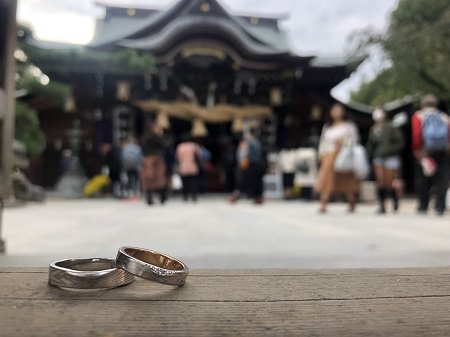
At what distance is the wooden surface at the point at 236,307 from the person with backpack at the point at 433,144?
4.61m

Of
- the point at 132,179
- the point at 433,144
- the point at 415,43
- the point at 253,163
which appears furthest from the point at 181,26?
the point at 415,43

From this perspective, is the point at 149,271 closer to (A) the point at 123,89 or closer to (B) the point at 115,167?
(B) the point at 115,167

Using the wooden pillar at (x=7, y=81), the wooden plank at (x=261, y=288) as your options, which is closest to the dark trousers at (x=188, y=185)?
the wooden pillar at (x=7, y=81)

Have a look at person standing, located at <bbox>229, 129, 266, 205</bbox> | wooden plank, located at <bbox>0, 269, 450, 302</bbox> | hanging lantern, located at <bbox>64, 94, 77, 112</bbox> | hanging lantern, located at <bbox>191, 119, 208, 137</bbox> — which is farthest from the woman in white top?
hanging lantern, located at <bbox>64, 94, 77, 112</bbox>

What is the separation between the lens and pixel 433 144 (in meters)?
5.80

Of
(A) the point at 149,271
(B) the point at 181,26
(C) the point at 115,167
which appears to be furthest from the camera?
(B) the point at 181,26

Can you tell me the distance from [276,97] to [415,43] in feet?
32.8

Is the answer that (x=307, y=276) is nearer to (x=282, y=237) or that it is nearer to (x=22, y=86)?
(x=282, y=237)

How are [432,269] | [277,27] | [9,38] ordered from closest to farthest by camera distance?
1. [432,269]
2. [9,38]
3. [277,27]

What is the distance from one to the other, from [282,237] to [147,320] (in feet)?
8.78

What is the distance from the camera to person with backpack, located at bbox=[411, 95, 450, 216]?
579cm

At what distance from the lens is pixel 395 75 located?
24.4ft

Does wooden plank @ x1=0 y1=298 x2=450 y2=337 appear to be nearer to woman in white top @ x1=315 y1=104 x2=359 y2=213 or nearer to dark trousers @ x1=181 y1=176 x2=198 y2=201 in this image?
woman in white top @ x1=315 y1=104 x2=359 y2=213

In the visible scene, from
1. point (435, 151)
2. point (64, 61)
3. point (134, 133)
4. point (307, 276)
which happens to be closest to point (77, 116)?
point (134, 133)
